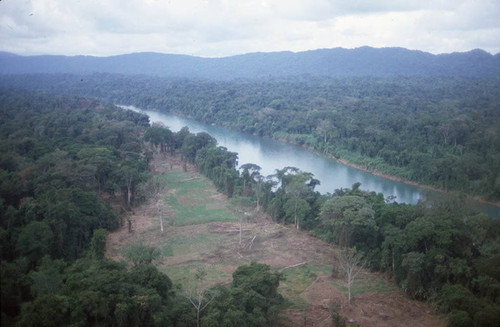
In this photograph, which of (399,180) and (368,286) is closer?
(368,286)

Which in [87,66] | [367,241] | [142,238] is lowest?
[142,238]

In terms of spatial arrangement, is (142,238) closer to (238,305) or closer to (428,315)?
(238,305)

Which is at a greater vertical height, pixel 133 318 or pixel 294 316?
pixel 133 318

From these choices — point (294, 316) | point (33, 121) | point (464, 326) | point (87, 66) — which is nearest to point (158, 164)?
point (33, 121)

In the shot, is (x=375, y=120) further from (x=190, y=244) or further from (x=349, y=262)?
(x=349, y=262)

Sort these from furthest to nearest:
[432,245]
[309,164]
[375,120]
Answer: [375,120]
[309,164]
[432,245]

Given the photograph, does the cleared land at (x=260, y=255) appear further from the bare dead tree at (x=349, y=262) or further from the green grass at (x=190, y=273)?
the bare dead tree at (x=349, y=262)

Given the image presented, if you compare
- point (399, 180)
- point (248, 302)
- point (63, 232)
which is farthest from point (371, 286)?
point (399, 180)

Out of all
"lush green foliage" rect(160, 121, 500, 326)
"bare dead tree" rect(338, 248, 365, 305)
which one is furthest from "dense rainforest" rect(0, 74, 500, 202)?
"bare dead tree" rect(338, 248, 365, 305)
